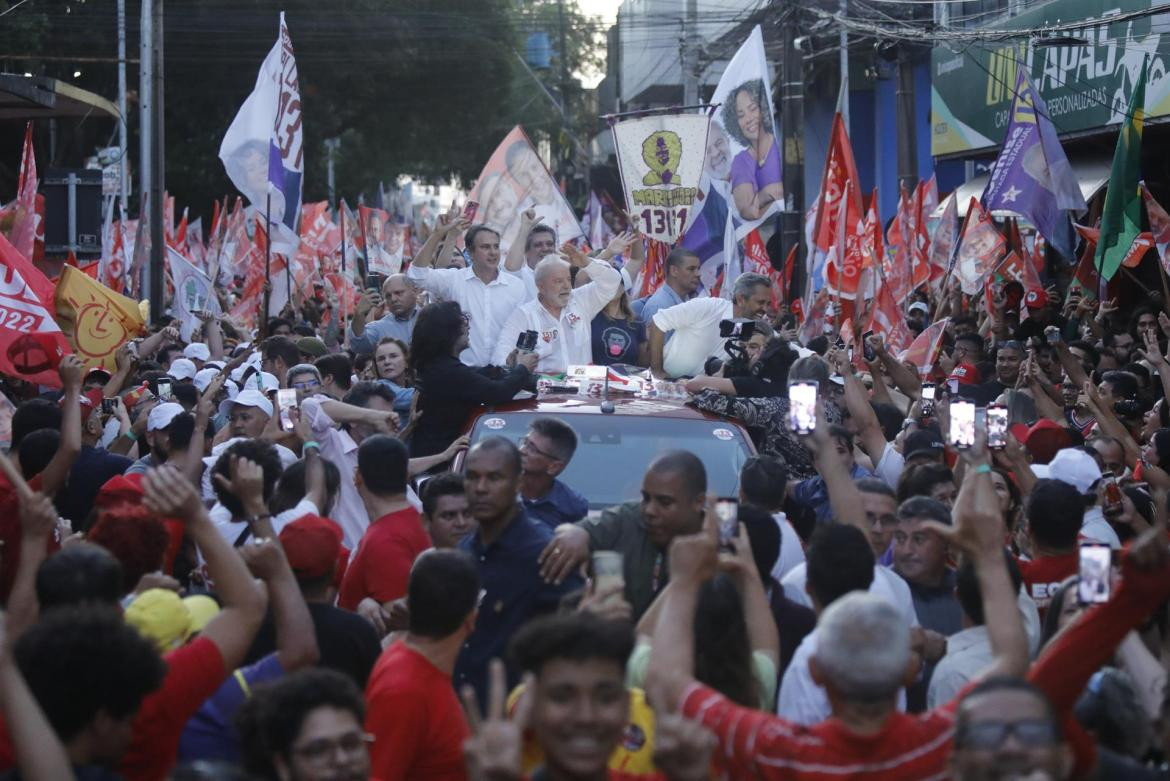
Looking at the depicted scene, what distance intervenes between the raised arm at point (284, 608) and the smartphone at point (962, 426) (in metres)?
1.92

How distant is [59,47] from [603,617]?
37864 mm

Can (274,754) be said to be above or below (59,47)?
Result: below

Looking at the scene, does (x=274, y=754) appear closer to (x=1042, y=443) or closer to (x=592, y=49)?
(x=1042, y=443)

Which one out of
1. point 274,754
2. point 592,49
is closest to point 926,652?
point 274,754

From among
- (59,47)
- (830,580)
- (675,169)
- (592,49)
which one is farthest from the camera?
(592,49)

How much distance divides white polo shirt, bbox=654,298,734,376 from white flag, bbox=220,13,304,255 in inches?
214

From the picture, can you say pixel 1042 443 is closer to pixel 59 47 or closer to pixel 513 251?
pixel 513 251

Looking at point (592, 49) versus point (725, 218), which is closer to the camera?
point (725, 218)

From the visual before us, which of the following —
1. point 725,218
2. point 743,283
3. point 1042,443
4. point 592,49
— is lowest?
point 1042,443

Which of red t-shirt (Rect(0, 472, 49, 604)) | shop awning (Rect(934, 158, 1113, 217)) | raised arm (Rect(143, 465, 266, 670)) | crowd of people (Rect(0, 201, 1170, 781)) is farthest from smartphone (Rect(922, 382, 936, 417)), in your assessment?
shop awning (Rect(934, 158, 1113, 217))

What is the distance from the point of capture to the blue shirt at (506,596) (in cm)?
517

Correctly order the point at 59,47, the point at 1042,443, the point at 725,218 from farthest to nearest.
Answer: the point at 59,47 < the point at 725,218 < the point at 1042,443

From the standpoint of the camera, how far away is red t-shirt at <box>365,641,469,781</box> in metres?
4.09

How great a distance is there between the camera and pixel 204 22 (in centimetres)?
4147
